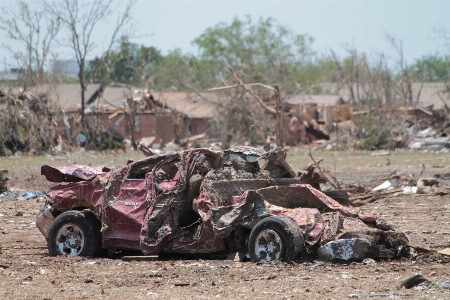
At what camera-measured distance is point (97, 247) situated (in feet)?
Answer: 33.6

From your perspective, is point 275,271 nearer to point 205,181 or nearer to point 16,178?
point 205,181

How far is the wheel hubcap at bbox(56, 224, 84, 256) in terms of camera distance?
1029cm

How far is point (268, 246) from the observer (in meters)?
9.06

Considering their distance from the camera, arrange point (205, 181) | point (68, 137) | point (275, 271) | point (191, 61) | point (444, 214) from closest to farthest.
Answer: point (275, 271) → point (205, 181) → point (444, 214) → point (68, 137) → point (191, 61)

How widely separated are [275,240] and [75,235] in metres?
3.02

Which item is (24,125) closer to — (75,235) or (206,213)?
(75,235)

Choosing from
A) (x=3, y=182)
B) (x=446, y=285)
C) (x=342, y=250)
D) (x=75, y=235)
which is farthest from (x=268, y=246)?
(x=3, y=182)

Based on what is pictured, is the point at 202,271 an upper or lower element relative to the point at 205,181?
lower

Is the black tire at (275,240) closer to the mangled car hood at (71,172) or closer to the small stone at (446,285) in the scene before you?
the small stone at (446,285)

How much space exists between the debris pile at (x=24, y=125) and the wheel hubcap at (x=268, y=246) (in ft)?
75.7

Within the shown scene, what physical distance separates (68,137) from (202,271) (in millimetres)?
30513

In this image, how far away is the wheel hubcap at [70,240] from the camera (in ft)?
33.8

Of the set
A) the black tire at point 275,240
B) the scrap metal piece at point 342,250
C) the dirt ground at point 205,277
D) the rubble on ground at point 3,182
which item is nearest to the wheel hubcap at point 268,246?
the black tire at point 275,240

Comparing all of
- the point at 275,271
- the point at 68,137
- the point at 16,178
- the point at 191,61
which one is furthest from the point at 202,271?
the point at 191,61
